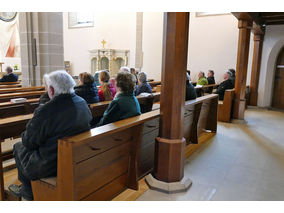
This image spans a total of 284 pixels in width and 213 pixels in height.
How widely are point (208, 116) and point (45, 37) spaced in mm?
4467

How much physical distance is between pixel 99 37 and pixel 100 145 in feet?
36.6

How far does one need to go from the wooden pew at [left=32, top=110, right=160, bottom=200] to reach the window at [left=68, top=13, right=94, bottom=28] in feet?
37.4

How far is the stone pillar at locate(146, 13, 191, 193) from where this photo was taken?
2508mm

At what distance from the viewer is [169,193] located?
8.67 ft

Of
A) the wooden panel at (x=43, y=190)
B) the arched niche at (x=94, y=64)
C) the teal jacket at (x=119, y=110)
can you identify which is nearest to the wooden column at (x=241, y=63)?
the teal jacket at (x=119, y=110)

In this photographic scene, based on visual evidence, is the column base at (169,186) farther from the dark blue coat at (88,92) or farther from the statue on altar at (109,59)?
the statue on altar at (109,59)

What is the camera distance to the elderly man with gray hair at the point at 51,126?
194 centimetres

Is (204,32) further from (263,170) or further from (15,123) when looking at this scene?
(15,123)

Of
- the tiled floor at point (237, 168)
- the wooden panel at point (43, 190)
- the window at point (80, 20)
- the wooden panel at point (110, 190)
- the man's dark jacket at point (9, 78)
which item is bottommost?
the tiled floor at point (237, 168)

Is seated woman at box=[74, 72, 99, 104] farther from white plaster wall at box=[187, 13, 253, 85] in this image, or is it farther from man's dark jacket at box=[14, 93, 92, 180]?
white plaster wall at box=[187, 13, 253, 85]

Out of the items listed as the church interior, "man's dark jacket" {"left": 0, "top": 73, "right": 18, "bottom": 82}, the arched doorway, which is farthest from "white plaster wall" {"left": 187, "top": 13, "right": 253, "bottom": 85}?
"man's dark jacket" {"left": 0, "top": 73, "right": 18, "bottom": 82}

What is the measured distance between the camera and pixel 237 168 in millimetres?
3383

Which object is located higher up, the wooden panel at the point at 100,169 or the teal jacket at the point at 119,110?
the teal jacket at the point at 119,110

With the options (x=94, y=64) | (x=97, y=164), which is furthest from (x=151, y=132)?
(x=94, y=64)
